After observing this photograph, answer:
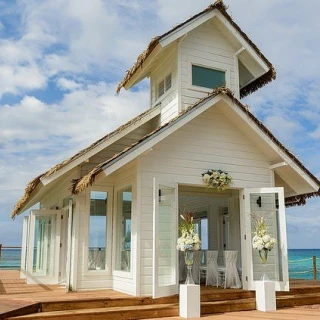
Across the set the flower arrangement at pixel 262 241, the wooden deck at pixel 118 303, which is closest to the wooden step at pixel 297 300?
the wooden deck at pixel 118 303

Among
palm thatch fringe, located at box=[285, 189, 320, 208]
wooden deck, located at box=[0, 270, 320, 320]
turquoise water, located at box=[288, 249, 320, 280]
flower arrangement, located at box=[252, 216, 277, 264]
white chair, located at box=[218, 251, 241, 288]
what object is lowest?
turquoise water, located at box=[288, 249, 320, 280]

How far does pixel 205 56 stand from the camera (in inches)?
380

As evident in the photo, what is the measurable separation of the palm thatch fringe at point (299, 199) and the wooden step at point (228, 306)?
10.3ft

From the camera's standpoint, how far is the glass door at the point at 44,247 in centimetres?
981

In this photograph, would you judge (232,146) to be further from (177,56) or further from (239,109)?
(177,56)

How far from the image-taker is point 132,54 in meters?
10.2

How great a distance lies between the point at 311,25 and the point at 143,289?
607 cm

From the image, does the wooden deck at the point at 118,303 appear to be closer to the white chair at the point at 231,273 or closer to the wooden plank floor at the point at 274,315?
the wooden plank floor at the point at 274,315

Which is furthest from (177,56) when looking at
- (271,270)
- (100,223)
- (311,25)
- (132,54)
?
(271,270)

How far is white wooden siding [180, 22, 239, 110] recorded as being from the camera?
30.3ft

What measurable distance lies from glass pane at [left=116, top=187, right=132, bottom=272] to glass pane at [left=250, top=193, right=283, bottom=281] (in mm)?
2477

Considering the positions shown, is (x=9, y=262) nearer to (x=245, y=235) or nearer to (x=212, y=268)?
(x=212, y=268)

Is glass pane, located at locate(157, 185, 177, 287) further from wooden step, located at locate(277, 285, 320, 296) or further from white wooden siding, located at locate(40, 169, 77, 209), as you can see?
wooden step, located at locate(277, 285, 320, 296)

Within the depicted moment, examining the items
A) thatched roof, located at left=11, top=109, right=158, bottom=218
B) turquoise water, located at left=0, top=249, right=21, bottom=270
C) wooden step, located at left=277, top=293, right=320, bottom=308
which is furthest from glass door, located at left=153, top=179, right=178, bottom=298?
turquoise water, located at left=0, top=249, right=21, bottom=270
